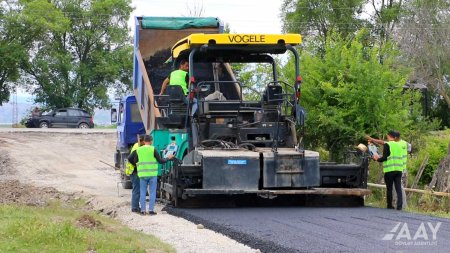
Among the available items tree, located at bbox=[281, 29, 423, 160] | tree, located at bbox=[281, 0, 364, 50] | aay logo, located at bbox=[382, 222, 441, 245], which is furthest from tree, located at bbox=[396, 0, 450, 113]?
aay logo, located at bbox=[382, 222, 441, 245]

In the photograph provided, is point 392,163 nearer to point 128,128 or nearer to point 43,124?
point 128,128

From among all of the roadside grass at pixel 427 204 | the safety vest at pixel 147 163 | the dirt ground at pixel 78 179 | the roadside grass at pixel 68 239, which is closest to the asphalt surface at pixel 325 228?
the dirt ground at pixel 78 179

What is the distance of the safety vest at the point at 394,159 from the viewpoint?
1520cm

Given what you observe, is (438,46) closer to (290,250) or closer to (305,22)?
(305,22)

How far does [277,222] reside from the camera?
1245 centimetres

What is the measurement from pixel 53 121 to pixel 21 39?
1014cm

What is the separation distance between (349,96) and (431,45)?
29278mm

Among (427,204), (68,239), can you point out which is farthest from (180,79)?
(427,204)

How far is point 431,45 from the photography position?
48.2 m

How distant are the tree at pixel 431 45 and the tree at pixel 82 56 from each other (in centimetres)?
1923

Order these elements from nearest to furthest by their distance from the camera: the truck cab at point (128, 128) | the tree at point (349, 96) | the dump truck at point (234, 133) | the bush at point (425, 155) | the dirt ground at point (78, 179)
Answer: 1. the dirt ground at point (78, 179)
2. the dump truck at point (234, 133)
3. the tree at point (349, 96)
4. the truck cab at point (128, 128)
5. the bush at point (425, 155)

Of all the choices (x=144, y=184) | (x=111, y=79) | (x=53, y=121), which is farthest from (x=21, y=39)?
(x=144, y=184)

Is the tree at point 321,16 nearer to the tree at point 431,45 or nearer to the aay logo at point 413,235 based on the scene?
the tree at point 431,45

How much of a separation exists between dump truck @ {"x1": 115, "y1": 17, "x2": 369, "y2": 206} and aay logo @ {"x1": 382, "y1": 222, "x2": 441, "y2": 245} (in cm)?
287
